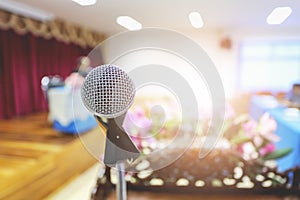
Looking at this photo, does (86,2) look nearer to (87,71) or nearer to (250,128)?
(87,71)

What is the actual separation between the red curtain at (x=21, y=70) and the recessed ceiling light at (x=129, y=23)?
271 cm

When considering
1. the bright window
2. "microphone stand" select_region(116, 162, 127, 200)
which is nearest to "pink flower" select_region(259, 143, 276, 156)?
"microphone stand" select_region(116, 162, 127, 200)

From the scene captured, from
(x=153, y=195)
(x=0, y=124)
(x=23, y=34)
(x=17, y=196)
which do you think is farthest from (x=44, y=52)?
(x=153, y=195)

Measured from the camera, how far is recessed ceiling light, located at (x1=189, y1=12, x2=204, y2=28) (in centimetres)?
51

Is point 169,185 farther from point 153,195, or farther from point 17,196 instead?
point 17,196

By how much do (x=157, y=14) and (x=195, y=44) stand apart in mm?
138

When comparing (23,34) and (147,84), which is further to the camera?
(23,34)

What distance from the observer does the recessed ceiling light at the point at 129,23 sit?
0.47 m

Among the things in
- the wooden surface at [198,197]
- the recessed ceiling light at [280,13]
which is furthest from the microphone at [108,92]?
the wooden surface at [198,197]

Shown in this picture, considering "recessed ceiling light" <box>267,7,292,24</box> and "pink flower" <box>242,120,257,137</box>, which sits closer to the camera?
"recessed ceiling light" <box>267,7,292,24</box>

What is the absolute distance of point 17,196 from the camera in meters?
1.46

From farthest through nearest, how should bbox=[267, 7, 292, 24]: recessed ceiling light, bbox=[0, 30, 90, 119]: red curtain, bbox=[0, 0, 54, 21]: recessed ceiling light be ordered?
bbox=[0, 30, 90, 119]: red curtain
bbox=[0, 0, 54, 21]: recessed ceiling light
bbox=[267, 7, 292, 24]: recessed ceiling light

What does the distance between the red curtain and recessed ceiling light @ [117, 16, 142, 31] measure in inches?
107

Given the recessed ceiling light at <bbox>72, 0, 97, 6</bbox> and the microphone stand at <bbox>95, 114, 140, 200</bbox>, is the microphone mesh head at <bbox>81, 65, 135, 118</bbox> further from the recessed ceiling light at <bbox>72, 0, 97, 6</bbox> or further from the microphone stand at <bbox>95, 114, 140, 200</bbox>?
the recessed ceiling light at <bbox>72, 0, 97, 6</bbox>
